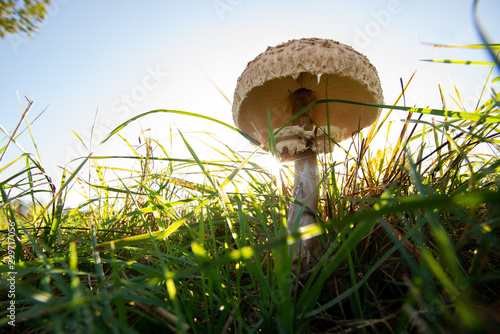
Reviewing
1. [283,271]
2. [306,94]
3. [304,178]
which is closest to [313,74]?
[306,94]

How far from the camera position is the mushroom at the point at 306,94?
1.52 m

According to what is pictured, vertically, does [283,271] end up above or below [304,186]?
below

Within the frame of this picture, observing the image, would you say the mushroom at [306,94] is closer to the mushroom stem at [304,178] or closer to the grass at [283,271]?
the mushroom stem at [304,178]

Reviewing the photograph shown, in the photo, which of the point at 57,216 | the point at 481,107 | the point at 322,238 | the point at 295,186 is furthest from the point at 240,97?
the point at 481,107

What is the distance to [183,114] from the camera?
1228 millimetres

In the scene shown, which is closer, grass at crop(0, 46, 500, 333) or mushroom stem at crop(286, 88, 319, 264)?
grass at crop(0, 46, 500, 333)

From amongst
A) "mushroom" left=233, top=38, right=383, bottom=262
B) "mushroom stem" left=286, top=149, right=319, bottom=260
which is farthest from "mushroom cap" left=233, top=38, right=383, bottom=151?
"mushroom stem" left=286, top=149, right=319, bottom=260

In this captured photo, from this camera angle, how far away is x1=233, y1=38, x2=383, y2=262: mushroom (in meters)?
1.52

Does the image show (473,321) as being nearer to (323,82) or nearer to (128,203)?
(323,82)

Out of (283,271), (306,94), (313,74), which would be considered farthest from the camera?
(306,94)

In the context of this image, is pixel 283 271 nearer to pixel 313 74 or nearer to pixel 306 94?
pixel 313 74

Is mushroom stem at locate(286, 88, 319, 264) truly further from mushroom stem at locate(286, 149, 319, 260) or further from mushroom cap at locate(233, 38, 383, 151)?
mushroom cap at locate(233, 38, 383, 151)

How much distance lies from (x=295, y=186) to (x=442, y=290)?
1082 millimetres

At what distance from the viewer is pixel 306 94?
2064mm
